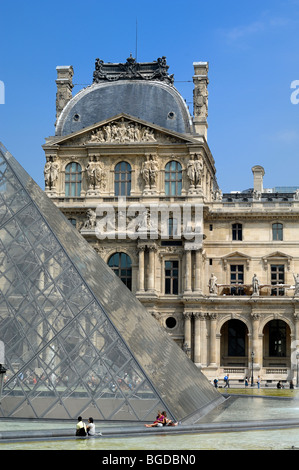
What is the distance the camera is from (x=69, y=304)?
24016mm

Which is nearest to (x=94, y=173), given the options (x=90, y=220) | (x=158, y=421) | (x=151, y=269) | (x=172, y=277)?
(x=90, y=220)

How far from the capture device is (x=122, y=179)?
56.6 m

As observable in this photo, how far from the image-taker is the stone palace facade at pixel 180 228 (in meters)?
54.3

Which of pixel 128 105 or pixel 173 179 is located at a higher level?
pixel 128 105

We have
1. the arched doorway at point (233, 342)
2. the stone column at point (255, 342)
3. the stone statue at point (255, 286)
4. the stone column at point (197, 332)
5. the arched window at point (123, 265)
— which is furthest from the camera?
the arched doorway at point (233, 342)

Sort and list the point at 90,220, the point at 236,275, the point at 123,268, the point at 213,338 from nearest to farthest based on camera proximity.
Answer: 1. the point at 213,338
2. the point at 90,220
3. the point at 123,268
4. the point at 236,275

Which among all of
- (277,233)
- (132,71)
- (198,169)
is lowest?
(277,233)

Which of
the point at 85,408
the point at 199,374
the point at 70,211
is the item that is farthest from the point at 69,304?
the point at 70,211

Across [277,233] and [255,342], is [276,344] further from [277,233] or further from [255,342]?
[277,233]

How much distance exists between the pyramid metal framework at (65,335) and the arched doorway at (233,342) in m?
29.4

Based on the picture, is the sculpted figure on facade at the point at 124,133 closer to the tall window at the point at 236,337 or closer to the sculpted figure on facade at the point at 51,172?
the sculpted figure on facade at the point at 51,172

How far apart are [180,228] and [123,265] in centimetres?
460

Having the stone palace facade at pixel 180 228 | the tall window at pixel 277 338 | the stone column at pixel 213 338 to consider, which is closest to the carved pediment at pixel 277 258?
the stone palace facade at pixel 180 228

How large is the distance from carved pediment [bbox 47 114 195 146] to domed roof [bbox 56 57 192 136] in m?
1.24
